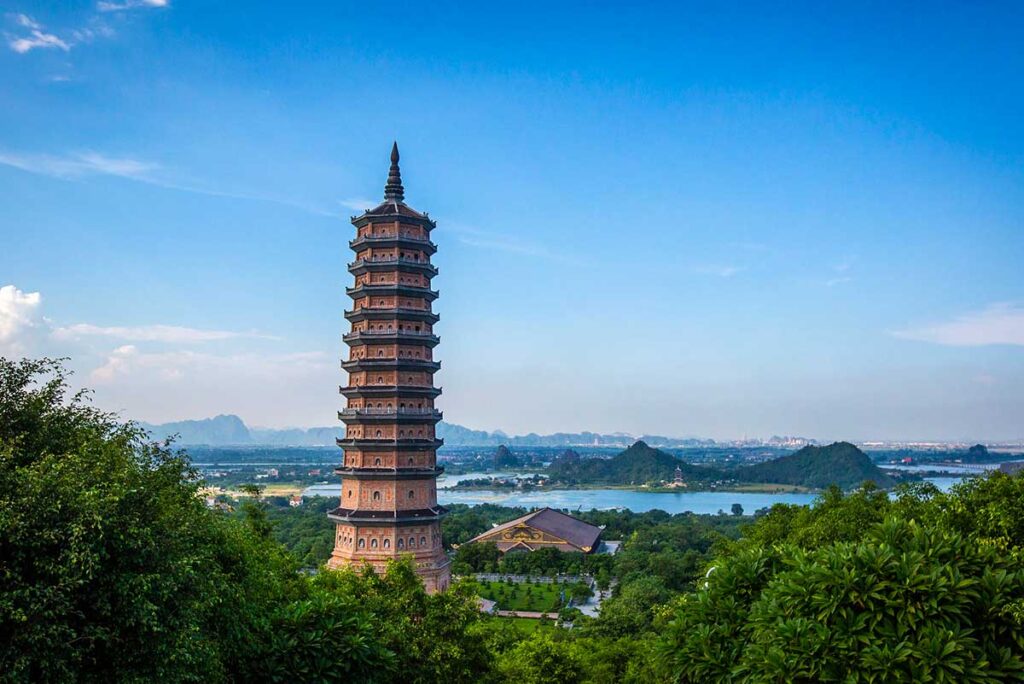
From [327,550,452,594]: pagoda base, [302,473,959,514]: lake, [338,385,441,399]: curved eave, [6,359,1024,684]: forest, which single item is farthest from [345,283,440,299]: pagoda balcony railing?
[302,473,959,514]: lake

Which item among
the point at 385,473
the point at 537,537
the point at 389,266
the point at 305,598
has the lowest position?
the point at 537,537

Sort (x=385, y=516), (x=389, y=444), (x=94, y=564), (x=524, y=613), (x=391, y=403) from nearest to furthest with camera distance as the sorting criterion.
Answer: (x=94, y=564) → (x=385, y=516) → (x=389, y=444) → (x=391, y=403) → (x=524, y=613)

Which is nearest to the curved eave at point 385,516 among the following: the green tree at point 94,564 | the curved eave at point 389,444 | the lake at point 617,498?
the curved eave at point 389,444

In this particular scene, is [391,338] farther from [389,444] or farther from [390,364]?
[389,444]

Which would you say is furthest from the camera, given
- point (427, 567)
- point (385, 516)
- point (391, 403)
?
point (391, 403)

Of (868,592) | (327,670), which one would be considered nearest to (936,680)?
(868,592)

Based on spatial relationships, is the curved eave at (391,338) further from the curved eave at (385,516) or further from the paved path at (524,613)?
the paved path at (524,613)

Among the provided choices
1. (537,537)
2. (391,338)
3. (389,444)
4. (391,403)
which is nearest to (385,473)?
(389,444)

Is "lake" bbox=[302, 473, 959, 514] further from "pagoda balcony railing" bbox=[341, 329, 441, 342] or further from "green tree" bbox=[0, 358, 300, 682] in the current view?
"green tree" bbox=[0, 358, 300, 682]

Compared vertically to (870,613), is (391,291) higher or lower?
higher
